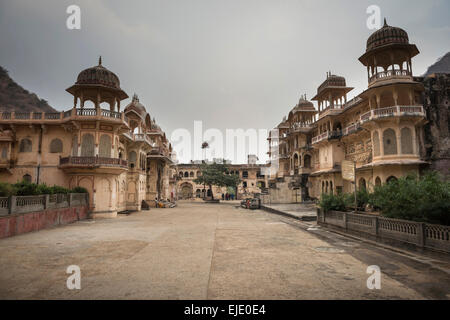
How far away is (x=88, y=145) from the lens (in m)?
21.6

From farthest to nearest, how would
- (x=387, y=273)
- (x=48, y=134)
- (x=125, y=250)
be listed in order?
(x=48, y=134)
(x=125, y=250)
(x=387, y=273)

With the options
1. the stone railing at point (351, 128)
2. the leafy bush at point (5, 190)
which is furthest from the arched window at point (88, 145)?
Result: the stone railing at point (351, 128)

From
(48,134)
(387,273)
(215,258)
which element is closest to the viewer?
(387,273)

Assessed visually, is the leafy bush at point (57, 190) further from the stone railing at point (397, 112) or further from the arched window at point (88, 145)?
the stone railing at point (397, 112)

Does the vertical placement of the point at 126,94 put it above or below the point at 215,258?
above

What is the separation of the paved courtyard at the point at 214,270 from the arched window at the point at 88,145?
11.3m

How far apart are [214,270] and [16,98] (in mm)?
83959

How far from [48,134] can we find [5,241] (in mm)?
14710

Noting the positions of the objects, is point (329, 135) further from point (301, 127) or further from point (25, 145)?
point (25, 145)

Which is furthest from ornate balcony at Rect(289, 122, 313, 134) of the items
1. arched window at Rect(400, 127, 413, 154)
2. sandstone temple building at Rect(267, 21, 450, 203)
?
arched window at Rect(400, 127, 413, 154)

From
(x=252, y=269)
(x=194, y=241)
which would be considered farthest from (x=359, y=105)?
(x=252, y=269)

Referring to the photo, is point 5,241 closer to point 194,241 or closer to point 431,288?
point 194,241

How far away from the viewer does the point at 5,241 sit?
1091 cm

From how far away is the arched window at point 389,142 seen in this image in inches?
798
